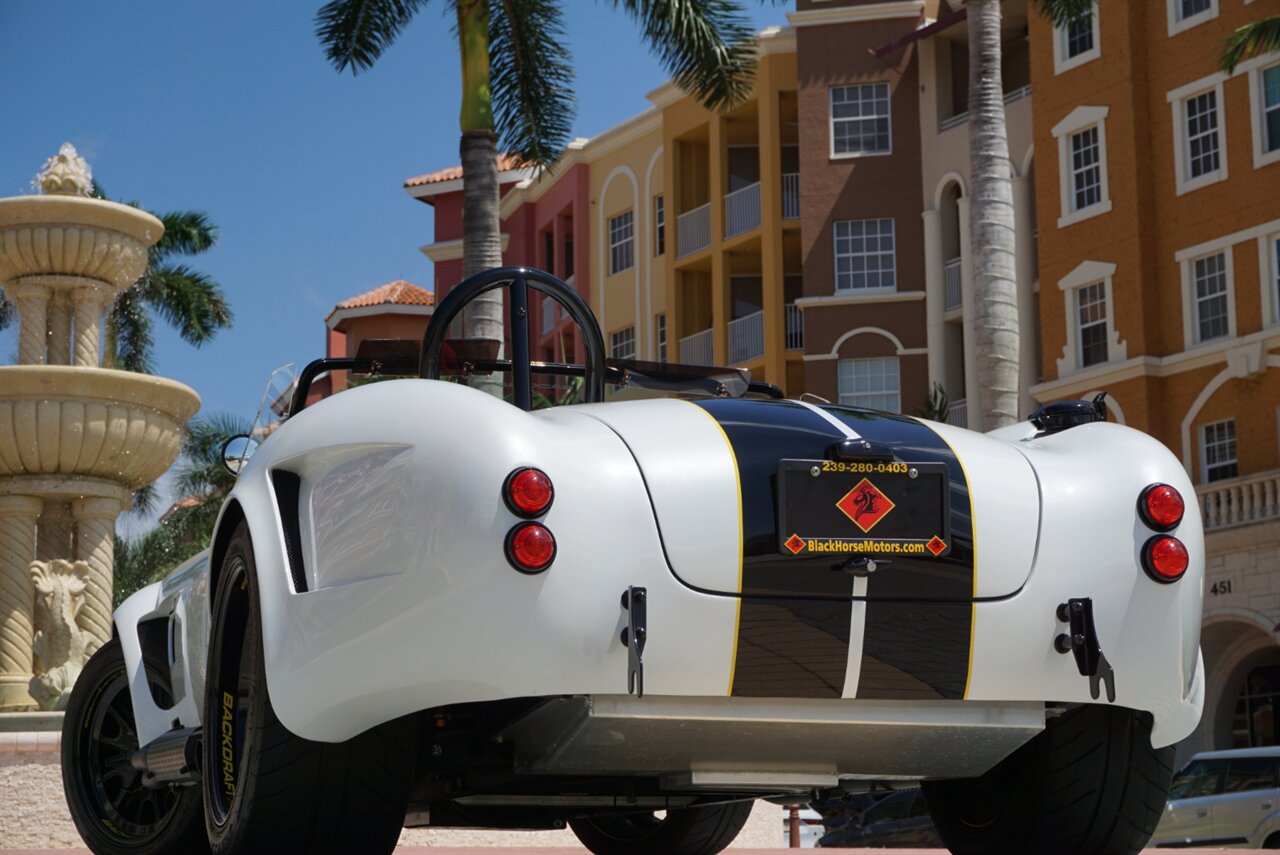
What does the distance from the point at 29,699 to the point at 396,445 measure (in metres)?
20.1

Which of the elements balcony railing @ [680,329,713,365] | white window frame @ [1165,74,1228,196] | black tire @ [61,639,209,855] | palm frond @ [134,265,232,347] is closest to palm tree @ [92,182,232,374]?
palm frond @ [134,265,232,347]

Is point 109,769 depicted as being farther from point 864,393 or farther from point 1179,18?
point 864,393

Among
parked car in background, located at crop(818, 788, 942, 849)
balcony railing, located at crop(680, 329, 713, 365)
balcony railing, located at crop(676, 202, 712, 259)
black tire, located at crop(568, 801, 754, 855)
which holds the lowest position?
parked car in background, located at crop(818, 788, 942, 849)

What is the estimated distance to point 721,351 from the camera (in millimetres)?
46719

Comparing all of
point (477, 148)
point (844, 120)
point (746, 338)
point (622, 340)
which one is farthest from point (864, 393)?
point (477, 148)

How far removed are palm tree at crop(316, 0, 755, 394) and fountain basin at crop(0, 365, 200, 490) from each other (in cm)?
379

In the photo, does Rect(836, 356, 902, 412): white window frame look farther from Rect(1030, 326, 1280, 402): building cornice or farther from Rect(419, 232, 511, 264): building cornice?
Rect(419, 232, 511, 264): building cornice

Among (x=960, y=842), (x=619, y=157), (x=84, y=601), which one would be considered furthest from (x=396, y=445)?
(x=619, y=157)

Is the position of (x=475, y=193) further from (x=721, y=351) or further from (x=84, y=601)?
(x=721, y=351)

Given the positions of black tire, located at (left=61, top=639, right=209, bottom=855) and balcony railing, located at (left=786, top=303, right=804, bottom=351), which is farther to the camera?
balcony railing, located at (left=786, top=303, right=804, bottom=351)

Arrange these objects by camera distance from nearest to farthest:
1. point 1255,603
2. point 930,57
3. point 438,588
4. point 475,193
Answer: point 438,588, point 475,193, point 1255,603, point 930,57

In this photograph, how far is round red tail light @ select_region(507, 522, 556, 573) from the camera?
3818 mm

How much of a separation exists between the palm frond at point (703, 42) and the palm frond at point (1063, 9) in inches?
186

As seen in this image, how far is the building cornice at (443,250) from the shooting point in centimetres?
5762
